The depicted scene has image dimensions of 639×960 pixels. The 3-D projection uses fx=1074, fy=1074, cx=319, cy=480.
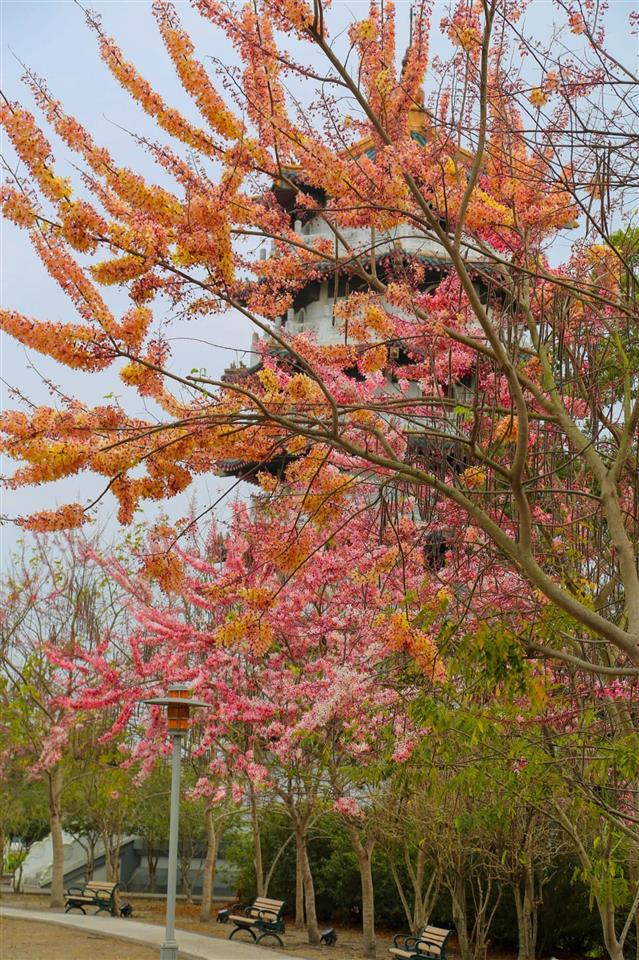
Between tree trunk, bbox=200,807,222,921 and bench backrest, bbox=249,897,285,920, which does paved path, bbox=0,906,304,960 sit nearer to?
bench backrest, bbox=249,897,285,920

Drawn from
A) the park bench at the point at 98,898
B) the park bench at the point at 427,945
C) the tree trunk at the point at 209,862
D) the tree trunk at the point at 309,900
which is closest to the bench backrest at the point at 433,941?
the park bench at the point at 427,945

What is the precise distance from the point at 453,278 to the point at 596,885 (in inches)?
159

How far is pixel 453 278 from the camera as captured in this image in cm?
751

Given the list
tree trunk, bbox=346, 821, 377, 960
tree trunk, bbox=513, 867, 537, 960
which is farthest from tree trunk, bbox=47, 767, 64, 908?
tree trunk, bbox=513, 867, 537, 960

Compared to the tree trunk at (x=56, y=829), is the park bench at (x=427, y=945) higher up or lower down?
lower down

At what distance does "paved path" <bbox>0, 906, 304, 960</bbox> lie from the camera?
15.4m

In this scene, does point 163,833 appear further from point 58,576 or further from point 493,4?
point 493,4

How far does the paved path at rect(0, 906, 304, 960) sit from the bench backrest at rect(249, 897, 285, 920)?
799 millimetres

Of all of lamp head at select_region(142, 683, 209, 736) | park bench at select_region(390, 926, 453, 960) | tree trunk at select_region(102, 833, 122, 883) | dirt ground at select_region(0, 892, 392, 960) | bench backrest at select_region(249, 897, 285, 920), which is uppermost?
lamp head at select_region(142, 683, 209, 736)

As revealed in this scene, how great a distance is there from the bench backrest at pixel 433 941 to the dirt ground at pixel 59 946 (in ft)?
12.4

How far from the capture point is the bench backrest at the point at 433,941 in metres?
15.0

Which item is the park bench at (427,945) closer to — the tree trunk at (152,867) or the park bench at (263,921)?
the park bench at (263,921)

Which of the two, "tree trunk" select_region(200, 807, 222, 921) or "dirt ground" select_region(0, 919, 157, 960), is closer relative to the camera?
"dirt ground" select_region(0, 919, 157, 960)

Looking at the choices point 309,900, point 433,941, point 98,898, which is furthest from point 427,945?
point 98,898
